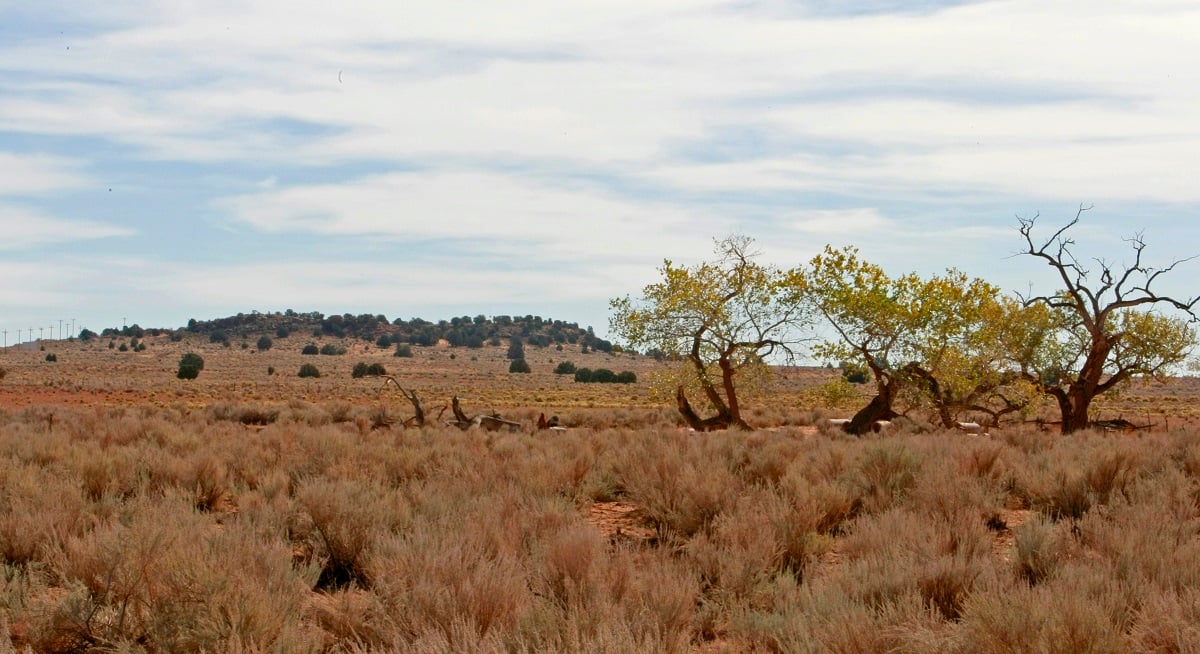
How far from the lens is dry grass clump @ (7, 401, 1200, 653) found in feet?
19.8

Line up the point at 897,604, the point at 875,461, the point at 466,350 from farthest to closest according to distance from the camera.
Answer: the point at 466,350 → the point at 875,461 → the point at 897,604

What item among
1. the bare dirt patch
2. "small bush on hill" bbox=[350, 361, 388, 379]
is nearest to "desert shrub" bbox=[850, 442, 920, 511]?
the bare dirt patch

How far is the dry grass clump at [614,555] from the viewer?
6.02 metres

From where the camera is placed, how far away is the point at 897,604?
6625 mm

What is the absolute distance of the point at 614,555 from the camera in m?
8.53

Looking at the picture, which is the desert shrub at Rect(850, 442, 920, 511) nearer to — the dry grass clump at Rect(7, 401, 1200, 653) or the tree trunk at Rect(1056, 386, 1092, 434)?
the dry grass clump at Rect(7, 401, 1200, 653)

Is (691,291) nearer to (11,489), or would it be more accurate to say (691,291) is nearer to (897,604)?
(11,489)

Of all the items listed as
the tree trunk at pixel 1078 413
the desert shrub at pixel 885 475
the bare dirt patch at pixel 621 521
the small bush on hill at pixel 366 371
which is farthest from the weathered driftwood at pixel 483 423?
the small bush on hill at pixel 366 371

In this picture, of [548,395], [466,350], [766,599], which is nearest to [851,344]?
[766,599]

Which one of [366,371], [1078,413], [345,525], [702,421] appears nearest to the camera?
[345,525]

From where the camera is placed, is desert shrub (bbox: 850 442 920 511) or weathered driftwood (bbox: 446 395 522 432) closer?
desert shrub (bbox: 850 442 920 511)

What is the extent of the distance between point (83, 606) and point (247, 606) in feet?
4.97

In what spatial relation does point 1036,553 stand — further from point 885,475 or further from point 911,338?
point 911,338

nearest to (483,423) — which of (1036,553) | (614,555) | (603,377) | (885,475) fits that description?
(885,475)
